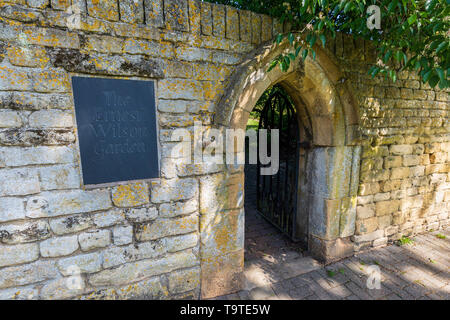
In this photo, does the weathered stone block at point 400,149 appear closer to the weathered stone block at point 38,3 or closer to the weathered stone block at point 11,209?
the weathered stone block at point 38,3

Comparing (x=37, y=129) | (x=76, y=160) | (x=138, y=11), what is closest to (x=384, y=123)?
(x=138, y=11)

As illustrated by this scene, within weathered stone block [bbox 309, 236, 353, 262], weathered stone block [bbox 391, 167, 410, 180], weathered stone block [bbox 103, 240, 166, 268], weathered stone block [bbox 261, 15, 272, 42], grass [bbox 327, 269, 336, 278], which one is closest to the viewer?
weathered stone block [bbox 103, 240, 166, 268]

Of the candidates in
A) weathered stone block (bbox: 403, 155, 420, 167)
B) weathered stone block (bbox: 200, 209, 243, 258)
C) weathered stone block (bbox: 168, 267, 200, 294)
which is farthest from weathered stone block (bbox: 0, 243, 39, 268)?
weathered stone block (bbox: 403, 155, 420, 167)

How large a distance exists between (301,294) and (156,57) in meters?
2.82

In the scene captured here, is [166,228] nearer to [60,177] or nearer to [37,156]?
[60,177]

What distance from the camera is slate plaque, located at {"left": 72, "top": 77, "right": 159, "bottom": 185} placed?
5.43ft

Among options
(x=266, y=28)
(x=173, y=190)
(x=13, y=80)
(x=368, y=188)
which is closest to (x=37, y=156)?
(x=13, y=80)

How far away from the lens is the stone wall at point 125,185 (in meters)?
1.50

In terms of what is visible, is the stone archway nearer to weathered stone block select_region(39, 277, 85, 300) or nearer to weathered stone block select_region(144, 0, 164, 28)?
weathered stone block select_region(144, 0, 164, 28)

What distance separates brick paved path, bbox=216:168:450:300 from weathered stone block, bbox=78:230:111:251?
4.52 feet

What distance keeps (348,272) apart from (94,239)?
2951mm

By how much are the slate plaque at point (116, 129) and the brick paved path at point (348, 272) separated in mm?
1738

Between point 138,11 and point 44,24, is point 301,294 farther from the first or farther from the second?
point 44,24

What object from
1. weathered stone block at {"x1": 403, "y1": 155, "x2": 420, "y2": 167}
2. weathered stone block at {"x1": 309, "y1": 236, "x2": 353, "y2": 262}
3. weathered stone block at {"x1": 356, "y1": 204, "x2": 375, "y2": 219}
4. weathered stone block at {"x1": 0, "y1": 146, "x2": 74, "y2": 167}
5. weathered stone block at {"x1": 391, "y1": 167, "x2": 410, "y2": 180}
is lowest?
weathered stone block at {"x1": 309, "y1": 236, "x2": 353, "y2": 262}
